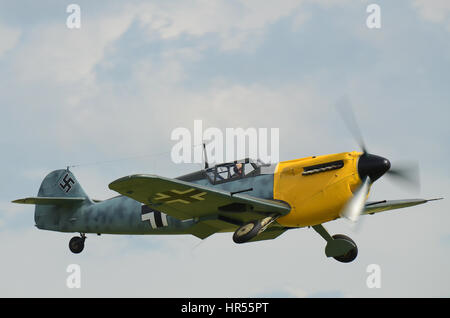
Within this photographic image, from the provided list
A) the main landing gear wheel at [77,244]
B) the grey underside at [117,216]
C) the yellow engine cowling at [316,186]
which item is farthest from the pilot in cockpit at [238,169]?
the main landing gear wheel at [77,244]

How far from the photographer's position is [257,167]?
16078 mm

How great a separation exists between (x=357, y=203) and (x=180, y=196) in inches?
138

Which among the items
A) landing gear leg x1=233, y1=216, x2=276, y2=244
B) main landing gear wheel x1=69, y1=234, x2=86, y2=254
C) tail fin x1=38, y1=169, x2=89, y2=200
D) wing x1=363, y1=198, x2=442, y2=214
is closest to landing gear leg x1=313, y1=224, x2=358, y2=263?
wing x1=363, y1=198, x2=442, y2=214

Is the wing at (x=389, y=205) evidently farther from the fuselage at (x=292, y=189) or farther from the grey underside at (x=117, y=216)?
the fuselage at (x=292, y=189)

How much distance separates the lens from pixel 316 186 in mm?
15344

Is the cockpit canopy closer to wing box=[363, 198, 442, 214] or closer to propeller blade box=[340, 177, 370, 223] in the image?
propeller blade box=[340, 177, 370, 223]

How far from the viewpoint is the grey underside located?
1611 cm

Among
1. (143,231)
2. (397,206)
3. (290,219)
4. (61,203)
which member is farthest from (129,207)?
(397,206)

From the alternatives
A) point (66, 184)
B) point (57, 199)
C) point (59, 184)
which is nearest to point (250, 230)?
point (57, 199)

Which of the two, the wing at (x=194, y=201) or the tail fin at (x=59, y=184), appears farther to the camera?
the tail fin at (x=59, y=184)

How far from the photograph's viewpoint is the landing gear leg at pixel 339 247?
A: 56.2ft

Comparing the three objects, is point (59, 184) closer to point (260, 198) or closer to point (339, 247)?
point (260, 198)

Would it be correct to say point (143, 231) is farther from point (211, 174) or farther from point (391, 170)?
point (391, 170)

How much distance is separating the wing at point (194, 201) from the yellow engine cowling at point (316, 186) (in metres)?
0.29
